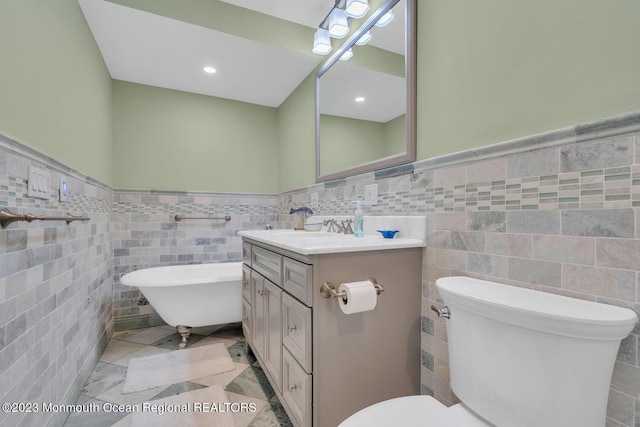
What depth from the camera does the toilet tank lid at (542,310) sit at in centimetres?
63

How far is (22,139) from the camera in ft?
3.54

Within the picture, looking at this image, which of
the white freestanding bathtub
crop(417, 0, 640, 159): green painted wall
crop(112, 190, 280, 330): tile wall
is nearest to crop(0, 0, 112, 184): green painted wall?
crop(112, 190, 280, 330): tile wall

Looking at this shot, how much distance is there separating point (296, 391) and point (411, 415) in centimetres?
54

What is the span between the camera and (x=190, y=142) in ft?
9.55

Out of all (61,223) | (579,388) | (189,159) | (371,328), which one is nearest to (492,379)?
(579,388)

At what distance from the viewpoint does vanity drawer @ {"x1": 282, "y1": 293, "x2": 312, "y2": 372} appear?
1.08 m

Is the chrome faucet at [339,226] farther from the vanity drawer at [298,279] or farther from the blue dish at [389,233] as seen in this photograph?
the vanity drawer at [298,279]

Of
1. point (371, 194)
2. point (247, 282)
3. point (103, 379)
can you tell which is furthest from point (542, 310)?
point (103, 379)

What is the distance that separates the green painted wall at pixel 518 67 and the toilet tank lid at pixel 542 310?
52 cm

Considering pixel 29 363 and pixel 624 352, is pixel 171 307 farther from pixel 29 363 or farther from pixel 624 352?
pixel 624 352

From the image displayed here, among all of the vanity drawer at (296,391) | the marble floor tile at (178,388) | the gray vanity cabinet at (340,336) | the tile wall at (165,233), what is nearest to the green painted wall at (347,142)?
the gray vanity cabinet at (340,336)

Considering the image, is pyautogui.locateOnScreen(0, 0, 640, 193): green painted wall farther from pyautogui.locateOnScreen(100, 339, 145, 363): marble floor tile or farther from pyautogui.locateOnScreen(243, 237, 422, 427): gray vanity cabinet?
pyautogui.locateOnScreen(100, 339, 145, 363): marble floor tile

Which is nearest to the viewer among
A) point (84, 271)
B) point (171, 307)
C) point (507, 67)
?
point (507, 67)

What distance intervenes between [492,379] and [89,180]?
2.45 m
